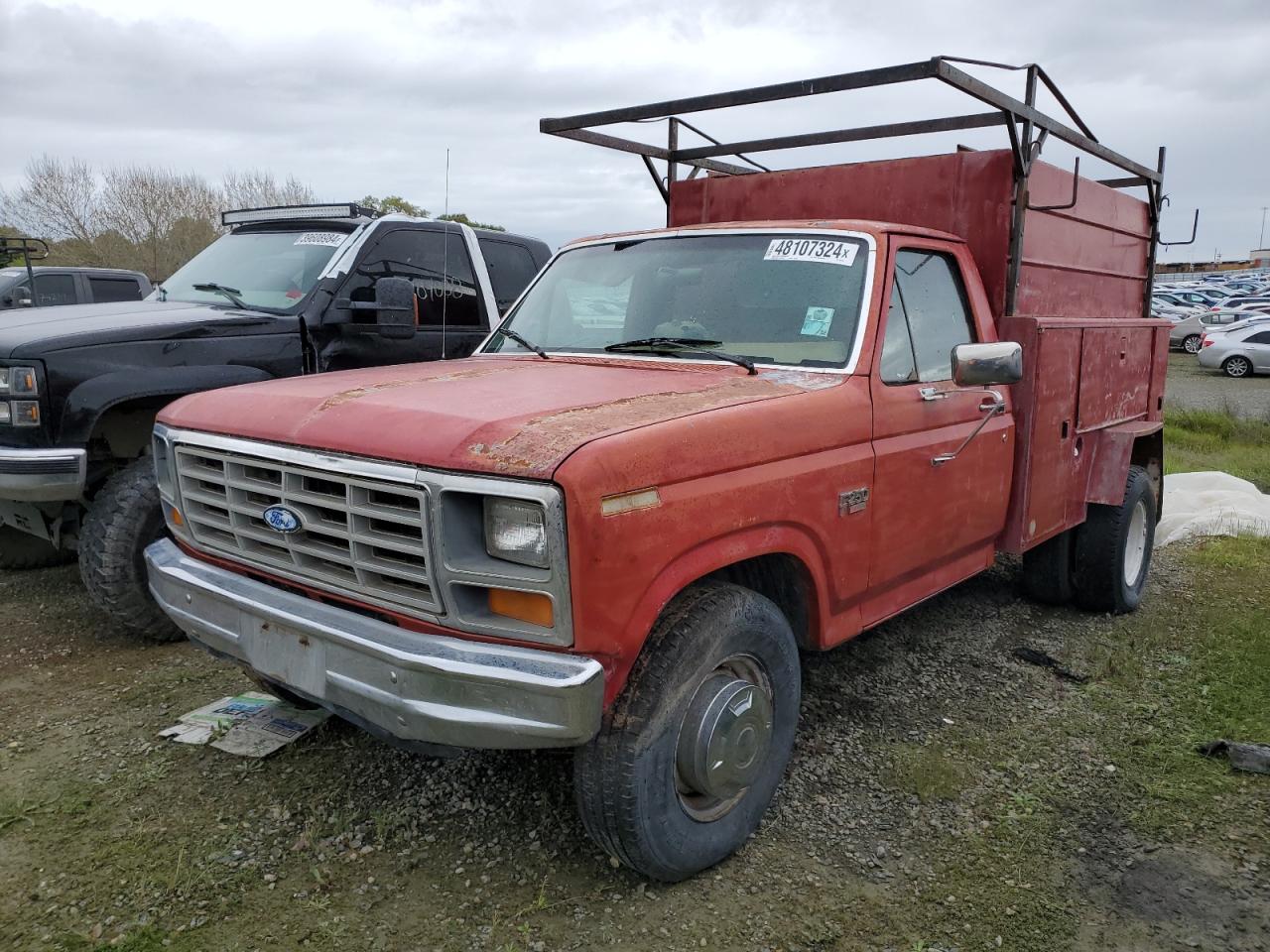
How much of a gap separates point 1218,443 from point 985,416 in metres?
9.97

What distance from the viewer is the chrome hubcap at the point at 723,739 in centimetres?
277

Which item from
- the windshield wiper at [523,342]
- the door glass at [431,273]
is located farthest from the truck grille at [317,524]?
the door glass at [431,273]

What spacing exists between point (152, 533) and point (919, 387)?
11.7 feet

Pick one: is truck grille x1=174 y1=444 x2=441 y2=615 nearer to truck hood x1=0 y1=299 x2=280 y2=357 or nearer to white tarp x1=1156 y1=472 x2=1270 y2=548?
truck hood x1=0 y1=299 x2=280 y2=357

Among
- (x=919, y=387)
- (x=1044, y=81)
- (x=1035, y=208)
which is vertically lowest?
(x=919, y=387)

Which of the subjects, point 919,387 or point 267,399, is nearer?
point 267,399

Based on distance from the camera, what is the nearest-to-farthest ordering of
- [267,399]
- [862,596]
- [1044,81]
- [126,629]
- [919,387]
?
[267,399], [862,596], [919,387], [1044,81], [126,629]

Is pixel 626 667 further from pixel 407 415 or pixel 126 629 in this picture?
pixel 126 629

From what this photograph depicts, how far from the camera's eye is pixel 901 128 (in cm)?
541

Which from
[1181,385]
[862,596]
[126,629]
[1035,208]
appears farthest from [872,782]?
[1181,385]

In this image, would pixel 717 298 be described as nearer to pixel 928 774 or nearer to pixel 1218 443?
pixel 928 774

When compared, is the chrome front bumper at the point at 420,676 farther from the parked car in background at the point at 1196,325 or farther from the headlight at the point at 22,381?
the parked car in background at the point at 1196,325

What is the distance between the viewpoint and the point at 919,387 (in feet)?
12.1

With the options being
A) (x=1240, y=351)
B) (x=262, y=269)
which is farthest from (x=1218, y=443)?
(x=1240, y=351)
